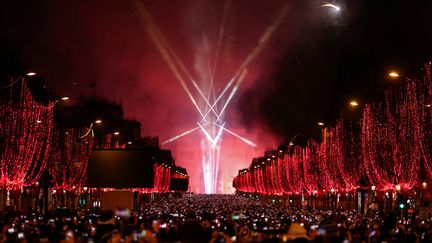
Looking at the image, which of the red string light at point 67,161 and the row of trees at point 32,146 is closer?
the row of trees at point 32,146

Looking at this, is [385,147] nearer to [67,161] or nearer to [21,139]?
[21,139]

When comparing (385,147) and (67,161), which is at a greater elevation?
(385,147)

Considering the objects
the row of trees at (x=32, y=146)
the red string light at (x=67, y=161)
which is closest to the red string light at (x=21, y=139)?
the row of trees at (x=32, y=146)

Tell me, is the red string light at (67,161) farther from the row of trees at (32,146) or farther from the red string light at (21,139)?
the red string light at (21,139)

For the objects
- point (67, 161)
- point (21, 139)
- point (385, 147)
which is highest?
point (385, 147)

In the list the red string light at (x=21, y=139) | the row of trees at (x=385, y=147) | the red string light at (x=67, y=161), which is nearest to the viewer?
the row of trees at (x=385, y=147)

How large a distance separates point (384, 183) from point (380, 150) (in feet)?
9.35

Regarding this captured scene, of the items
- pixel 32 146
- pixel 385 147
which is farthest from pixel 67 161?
pixel 385 147

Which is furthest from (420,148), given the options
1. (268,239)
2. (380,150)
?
(268,239)

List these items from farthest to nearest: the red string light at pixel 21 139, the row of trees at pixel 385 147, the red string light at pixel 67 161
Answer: the red string light at pixel 67 161 < the red string light at pixel 21 139 < the row of trees at pixel 385 147

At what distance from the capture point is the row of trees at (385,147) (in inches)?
2173

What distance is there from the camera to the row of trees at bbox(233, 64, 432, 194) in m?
55.2

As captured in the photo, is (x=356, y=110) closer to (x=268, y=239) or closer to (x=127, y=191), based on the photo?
(x=127, y=191)

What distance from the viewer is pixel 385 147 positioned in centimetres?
6781
